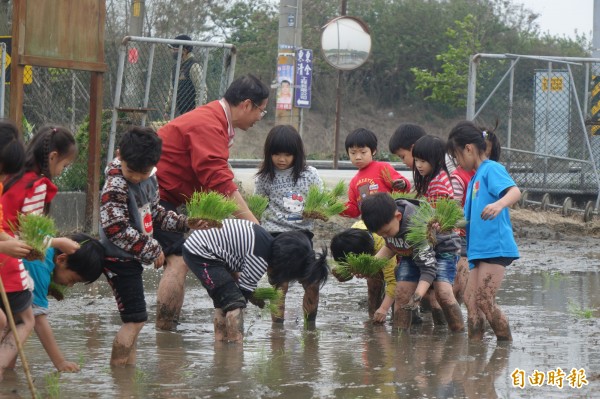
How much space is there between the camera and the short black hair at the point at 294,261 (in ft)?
21.2

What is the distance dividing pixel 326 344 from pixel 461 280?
2.04m

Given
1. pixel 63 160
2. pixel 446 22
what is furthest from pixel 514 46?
pixel 63 160

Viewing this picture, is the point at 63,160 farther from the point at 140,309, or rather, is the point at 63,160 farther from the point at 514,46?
the point at 514,46

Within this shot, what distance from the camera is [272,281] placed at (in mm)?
6758

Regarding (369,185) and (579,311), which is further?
(369,185)

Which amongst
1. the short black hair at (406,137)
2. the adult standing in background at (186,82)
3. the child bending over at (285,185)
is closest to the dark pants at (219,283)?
the child bending over at (285,185)

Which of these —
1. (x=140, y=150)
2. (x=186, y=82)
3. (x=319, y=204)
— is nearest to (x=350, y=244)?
(x=319, y=204)

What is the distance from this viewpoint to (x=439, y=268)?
727 cm

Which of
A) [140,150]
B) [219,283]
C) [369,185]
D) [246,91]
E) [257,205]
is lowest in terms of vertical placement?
[219,283]

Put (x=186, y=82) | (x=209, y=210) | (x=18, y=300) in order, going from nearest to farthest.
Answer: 1. (x=18, y=300)
2. (x=209, y=210)
3. (x=186, y=82)

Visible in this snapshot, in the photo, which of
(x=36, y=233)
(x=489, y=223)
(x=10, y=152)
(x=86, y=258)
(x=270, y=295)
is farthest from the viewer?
(x=270, y=295)

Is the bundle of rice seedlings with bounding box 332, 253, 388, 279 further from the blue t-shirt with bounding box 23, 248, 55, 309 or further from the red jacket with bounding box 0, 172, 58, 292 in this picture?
the red jacket with bounding box 0, 172, 58, 292

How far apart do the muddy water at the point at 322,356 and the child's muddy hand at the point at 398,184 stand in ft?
3.27

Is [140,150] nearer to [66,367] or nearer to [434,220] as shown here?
[66,367]
